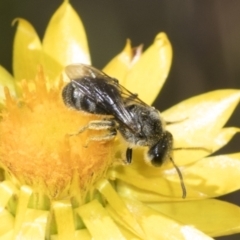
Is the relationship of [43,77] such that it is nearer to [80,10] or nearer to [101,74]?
[101,74]

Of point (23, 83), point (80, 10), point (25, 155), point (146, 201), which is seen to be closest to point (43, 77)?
point (23, 83)

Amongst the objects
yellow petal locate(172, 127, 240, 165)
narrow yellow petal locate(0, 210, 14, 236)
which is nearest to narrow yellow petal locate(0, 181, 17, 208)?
narrow yellow petal locate(0, 210, 14, 236)

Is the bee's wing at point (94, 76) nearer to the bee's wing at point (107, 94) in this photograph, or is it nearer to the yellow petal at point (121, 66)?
the bee's wing at point (107, 94)

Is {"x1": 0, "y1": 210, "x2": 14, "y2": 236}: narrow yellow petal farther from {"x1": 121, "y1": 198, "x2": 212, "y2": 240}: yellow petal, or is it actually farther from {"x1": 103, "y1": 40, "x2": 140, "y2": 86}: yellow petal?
{"x1": 103, "y1": 40, "x2": 140, "y2": 86}: yellow petal

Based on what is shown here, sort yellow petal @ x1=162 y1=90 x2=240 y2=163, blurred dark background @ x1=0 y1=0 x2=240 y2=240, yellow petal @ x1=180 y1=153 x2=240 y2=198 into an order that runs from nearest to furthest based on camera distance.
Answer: yellow petal @ x1=180 y1=153 x2=240 y2=198 < yellow petal @ x1=162 y1=90 x2=240 y2=163 < blurred dark background @ x1=0 y1=0 x2=240 y2=240

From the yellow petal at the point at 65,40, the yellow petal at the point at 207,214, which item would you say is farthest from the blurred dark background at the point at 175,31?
the yellow petal at the point at 207,214

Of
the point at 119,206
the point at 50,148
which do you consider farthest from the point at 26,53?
the point at 119,206
